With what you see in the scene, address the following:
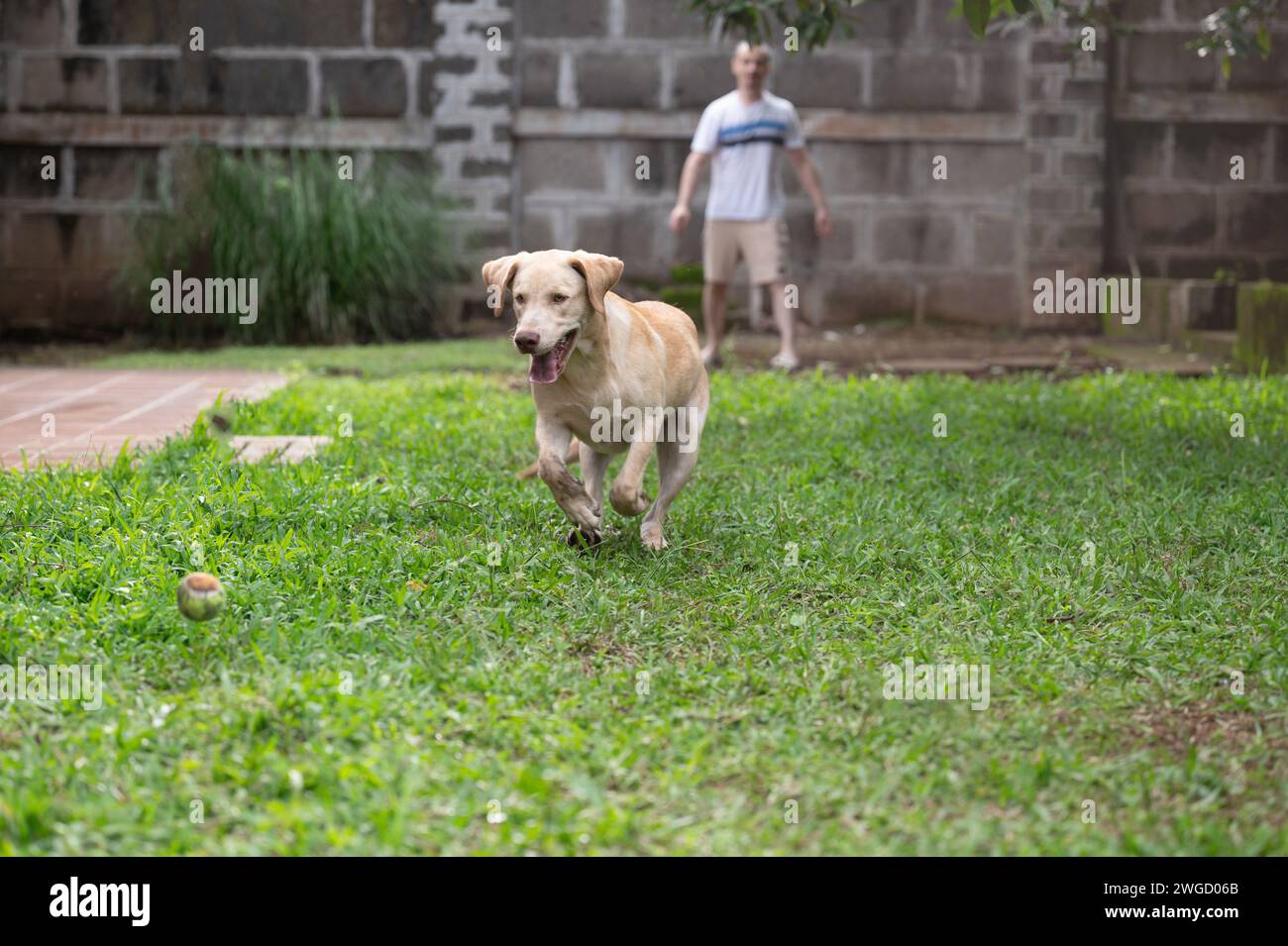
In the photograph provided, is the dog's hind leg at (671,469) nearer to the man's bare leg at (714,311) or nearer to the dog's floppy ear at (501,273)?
the dog's floppy ear at (501,273)

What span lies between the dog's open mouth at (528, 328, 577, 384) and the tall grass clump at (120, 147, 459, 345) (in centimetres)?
698

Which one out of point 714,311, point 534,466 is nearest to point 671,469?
point 534,466

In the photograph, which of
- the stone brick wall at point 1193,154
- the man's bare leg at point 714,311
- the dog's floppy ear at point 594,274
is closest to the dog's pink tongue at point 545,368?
the dog's floppy ear at point 594,274

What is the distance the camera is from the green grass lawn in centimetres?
265

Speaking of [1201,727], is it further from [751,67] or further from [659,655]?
[751,67]

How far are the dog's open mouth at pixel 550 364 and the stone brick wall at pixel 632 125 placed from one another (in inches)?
305

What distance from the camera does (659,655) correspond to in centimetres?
366

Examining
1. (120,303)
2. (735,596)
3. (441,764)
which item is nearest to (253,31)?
(120,303)

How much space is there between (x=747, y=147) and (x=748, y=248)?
2.37 feet

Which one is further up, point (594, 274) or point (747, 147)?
point (747, 147)

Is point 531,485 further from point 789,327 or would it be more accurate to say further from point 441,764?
point 789,327

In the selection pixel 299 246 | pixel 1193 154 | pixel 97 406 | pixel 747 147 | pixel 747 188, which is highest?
pixel 1193 154
